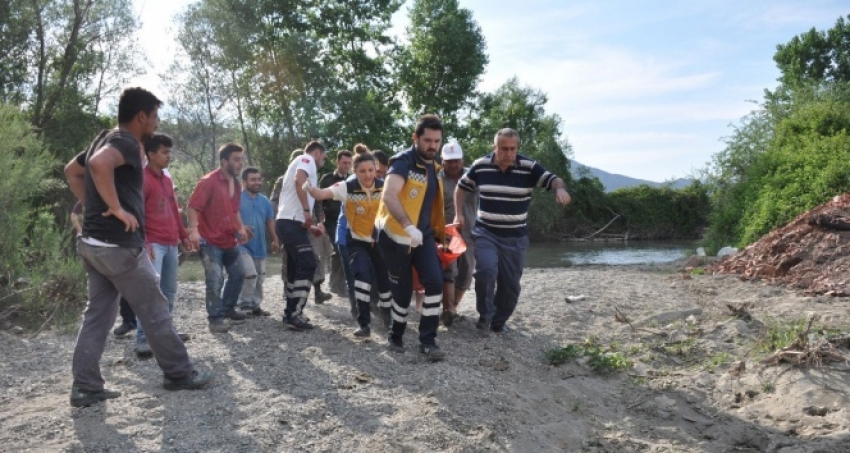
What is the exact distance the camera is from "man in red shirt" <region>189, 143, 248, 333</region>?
781cm

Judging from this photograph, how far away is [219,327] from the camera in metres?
8.02

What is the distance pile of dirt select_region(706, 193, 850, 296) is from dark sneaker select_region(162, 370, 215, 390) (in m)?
8.04

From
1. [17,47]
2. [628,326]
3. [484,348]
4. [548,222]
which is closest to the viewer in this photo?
[484,348]

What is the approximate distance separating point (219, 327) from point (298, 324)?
884 millimetres

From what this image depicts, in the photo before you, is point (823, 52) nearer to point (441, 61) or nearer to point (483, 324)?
point (441, 61)

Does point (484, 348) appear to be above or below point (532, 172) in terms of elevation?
below

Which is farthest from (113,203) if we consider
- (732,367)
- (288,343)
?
(732,367)

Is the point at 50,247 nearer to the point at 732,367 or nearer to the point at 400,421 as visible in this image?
the point at 400,421

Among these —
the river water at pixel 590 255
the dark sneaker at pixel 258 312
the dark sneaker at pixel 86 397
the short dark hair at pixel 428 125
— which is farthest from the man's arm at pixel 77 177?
the river water at pixel 590 255

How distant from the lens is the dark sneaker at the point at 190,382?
5.33 metres

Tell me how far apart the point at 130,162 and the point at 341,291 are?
579 centimetres

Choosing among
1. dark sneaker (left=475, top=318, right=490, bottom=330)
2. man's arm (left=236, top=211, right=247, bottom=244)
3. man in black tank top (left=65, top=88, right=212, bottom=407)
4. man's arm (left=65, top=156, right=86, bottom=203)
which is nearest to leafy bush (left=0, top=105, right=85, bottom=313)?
man's arm (left=236, top=211, right=247, bottom=244)

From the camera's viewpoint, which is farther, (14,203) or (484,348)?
(14,203)

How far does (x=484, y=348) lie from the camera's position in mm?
7098
